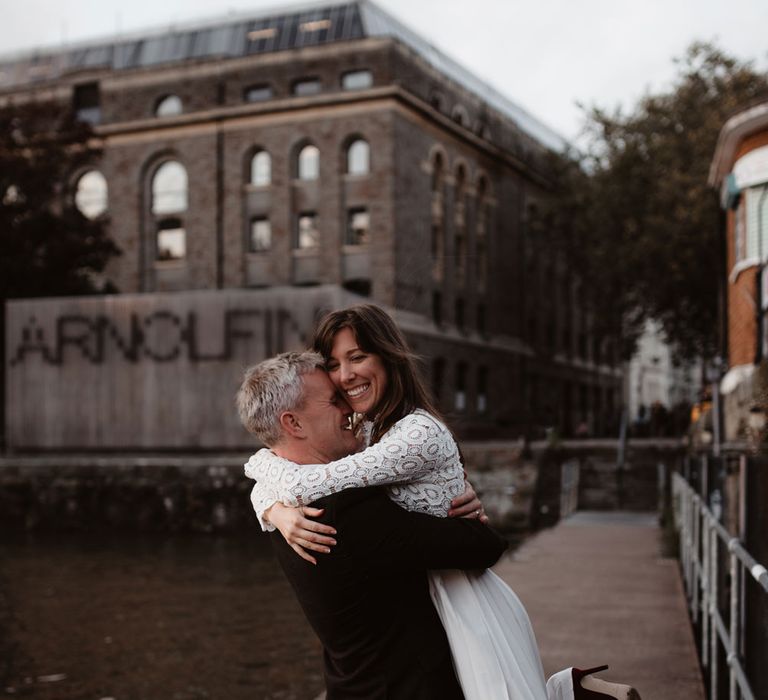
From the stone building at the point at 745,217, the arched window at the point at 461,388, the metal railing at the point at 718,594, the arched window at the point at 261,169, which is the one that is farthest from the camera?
the arched window at the point at 461,388

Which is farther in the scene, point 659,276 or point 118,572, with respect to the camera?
point 659,276

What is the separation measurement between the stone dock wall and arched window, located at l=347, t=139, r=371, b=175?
50.4 feet

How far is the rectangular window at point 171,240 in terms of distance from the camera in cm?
4150

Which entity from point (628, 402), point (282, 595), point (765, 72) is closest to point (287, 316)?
point (282, 595)

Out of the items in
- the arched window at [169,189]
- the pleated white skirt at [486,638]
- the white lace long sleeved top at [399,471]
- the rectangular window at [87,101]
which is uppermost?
the rectangular window at [87,101]

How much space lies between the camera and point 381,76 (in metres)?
38.1

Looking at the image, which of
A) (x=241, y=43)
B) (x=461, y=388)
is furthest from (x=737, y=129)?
(x=241, y=43)

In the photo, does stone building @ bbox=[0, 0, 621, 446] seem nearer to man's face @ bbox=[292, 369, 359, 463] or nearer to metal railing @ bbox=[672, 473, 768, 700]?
metal railing @ bbox=[672, 473, 768, 700]

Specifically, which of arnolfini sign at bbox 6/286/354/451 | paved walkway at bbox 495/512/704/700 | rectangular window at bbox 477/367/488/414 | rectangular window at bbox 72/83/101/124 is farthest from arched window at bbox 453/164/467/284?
paved walkway at bbox 495/512/704/700

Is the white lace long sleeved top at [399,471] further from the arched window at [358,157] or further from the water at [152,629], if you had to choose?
the arched window at [358,157]

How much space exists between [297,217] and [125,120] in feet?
29.1

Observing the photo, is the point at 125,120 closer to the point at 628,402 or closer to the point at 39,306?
the point at 39,306

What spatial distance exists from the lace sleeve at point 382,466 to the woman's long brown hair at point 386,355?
13 cm

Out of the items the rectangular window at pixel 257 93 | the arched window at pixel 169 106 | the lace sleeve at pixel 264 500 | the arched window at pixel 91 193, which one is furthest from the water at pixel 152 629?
the arched window at pixel 169 106
